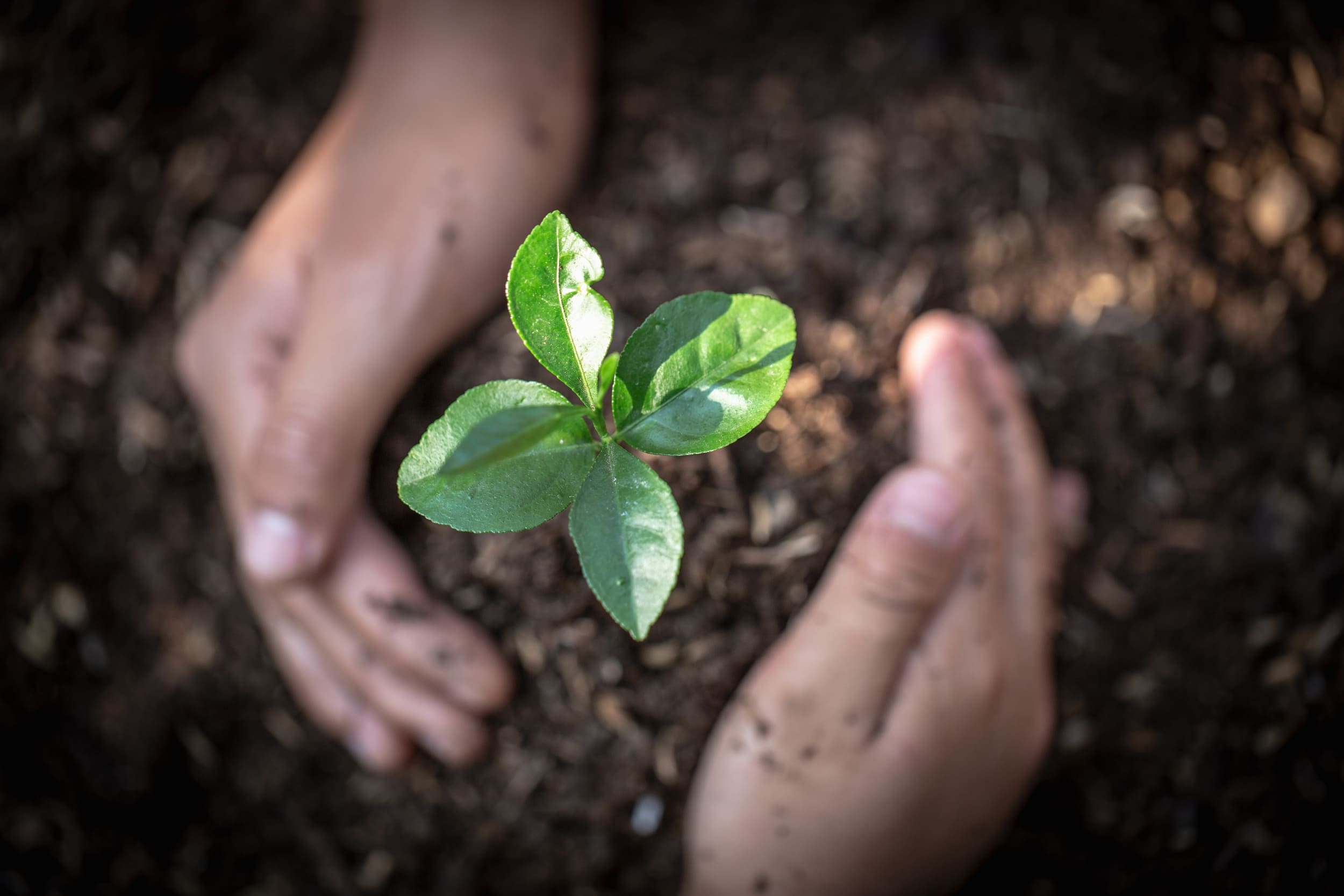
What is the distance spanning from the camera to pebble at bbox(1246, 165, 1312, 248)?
1.48 meters

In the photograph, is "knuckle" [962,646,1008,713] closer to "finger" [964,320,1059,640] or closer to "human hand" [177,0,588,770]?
"finger" [964,320,1059,640]

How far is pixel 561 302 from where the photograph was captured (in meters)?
0.67

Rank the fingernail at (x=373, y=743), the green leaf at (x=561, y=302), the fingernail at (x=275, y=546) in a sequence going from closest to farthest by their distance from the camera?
the green leaf at (x=561, y=302) < the fingernail at (x=275, y=546) < the fingernail at (x=373, y=743)

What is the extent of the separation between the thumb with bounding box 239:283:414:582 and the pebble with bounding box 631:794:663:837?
57cm

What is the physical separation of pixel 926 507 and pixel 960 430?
0.21m

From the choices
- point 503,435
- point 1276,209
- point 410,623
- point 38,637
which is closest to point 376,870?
point 410,623

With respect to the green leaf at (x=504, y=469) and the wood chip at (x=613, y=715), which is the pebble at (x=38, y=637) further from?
the green leaf at (x=504, y=469)

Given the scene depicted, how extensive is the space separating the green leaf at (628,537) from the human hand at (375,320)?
1.92 ft

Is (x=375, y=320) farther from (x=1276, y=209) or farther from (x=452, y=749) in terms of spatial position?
(x=1276, y=209)

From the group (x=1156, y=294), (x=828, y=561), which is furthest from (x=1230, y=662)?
(x=828, y=561)

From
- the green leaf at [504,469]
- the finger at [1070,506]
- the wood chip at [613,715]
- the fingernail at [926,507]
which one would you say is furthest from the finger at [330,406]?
the finger at [1070,506]

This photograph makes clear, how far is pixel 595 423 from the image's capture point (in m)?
0.71

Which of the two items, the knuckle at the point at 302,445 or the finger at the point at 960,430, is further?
the finger at the point at 960,430

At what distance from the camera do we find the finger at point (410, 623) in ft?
3.86
